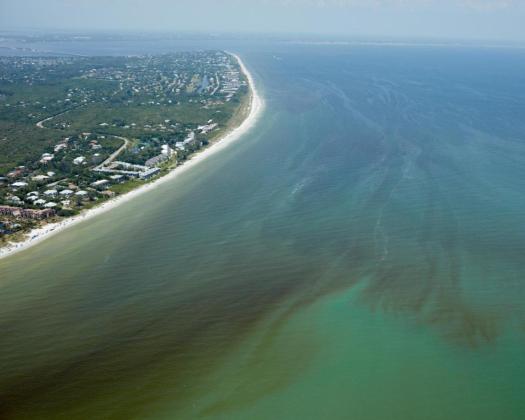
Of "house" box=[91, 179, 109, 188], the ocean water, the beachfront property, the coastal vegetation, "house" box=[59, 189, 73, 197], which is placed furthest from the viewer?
"house" box=[91, 179, 109, 188]

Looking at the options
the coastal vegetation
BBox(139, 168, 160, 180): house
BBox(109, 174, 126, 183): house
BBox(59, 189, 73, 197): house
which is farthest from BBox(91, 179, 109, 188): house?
BBox(139, 168, 160, 180): house

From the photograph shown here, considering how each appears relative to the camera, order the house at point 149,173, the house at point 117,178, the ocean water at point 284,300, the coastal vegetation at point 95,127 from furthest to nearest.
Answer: the house at point 149,173
the house at point 117,178
the coastal vegetation at point 95,127
the ocean water at point 284,300

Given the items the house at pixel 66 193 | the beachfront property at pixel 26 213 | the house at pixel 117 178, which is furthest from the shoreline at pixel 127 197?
the house at pixel 66 193

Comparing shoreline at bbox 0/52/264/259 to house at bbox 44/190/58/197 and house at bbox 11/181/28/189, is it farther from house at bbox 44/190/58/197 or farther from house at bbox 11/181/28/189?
house at bbox 11/181/28/189

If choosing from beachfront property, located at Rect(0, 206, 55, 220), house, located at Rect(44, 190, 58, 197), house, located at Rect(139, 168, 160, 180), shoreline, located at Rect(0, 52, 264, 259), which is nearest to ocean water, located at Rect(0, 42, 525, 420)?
shoreline, located at Rect(0, 52, 264, 259)

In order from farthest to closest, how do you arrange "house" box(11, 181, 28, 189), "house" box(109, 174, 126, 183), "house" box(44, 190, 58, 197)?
"house" box(109, 174, 126, 183), "house" box(11, 181, 28, 189), "house" box(44, 190, 58, 197)

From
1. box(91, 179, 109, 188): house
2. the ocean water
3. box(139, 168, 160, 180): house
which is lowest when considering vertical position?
the ocean water

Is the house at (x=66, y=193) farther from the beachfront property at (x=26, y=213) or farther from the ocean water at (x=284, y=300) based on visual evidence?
the ocean water at (x=284, y=300)

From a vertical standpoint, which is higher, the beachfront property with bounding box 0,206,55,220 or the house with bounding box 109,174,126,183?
the house with bounding box 109,174,126,183

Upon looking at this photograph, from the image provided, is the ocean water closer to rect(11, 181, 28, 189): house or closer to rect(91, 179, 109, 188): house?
rect(91, 179, 109, 188): house

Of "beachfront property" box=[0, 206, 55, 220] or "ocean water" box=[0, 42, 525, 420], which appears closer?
"ocean water" box=[0, 42, 525, 420]
